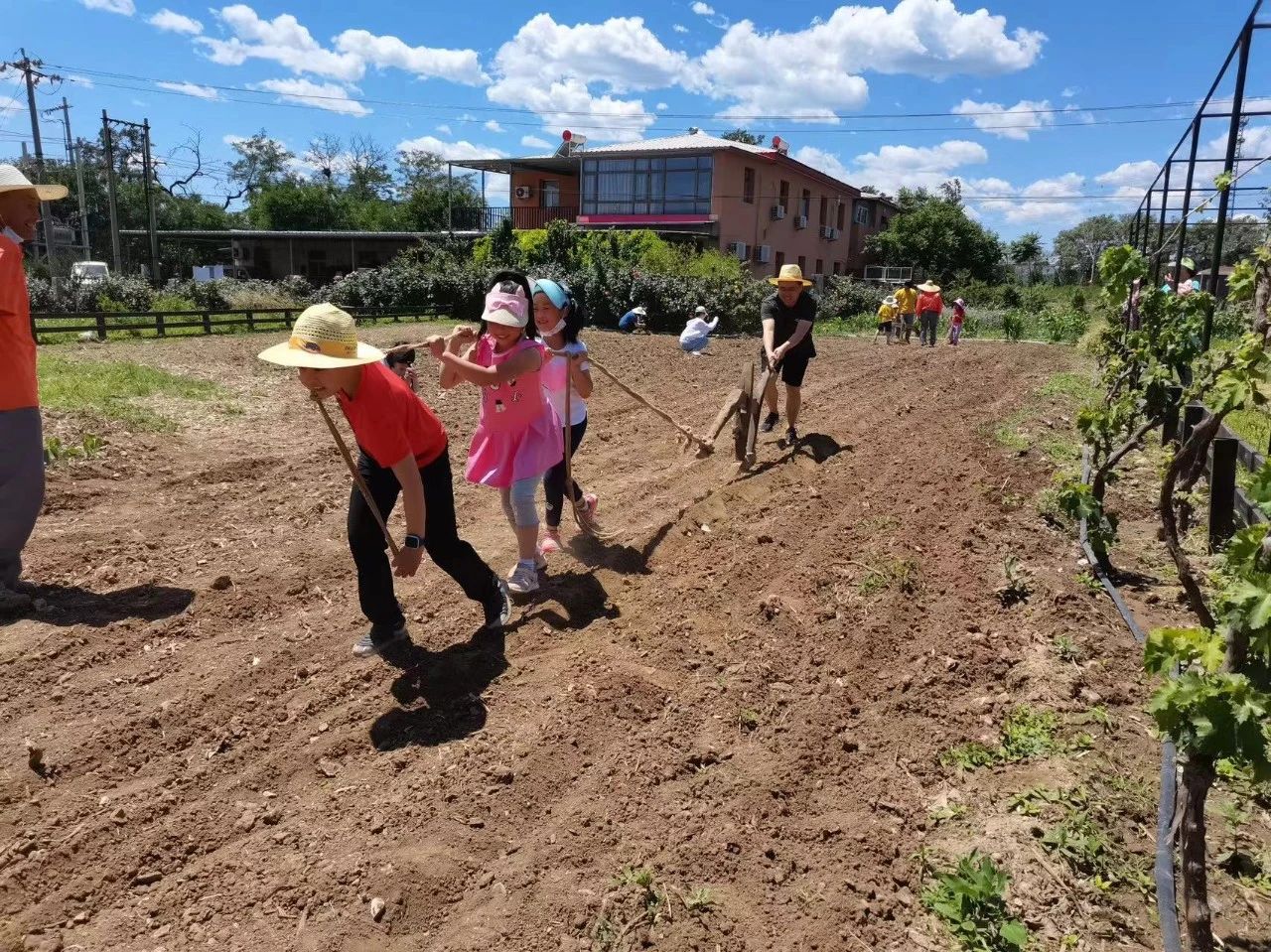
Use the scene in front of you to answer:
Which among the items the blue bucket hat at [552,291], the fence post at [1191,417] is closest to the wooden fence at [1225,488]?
the fence post at [1191,417]

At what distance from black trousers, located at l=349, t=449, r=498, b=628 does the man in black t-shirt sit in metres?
4.38

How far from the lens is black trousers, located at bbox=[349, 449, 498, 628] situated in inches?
159

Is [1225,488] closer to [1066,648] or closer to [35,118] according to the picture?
[1066,648]

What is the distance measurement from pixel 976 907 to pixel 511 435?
313cm

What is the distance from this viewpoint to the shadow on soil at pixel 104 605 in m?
4.68

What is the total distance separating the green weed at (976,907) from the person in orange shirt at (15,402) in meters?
4.73

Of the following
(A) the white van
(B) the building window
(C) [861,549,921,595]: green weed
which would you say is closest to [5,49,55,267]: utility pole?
(A) the white van

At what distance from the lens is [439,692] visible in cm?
396

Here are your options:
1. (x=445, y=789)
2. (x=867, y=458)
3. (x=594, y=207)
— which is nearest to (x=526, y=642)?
(x=445, y=789)

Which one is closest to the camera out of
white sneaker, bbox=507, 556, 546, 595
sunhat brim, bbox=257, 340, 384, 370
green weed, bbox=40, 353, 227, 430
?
sunhat brim, bbox=257, 340, 384, 370

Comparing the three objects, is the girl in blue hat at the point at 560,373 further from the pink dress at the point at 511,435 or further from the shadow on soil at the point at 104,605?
the shadow on soil at the point at 104,605

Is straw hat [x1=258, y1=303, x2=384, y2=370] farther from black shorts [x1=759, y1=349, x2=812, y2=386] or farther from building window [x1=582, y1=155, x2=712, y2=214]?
building window [x1=582, y1=155, x2=712, y2=214]

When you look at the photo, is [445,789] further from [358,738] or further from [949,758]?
[949,758]

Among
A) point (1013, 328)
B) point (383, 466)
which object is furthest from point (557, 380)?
point (1013, 328)
